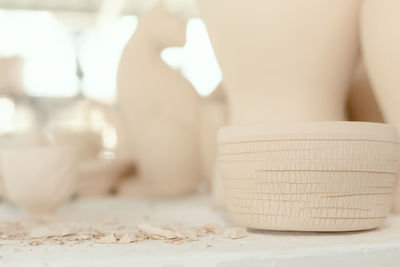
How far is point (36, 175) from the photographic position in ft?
2.68

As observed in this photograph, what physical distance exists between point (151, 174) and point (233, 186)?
0.56 m

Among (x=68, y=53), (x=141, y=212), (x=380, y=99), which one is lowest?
(x=141, y=212)

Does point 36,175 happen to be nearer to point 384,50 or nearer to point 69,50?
point 384,50

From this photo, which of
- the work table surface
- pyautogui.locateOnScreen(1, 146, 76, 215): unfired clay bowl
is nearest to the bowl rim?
the work table surface

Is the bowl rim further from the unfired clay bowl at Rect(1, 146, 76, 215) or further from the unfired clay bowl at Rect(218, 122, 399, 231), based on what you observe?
the unfired clay bowl at Rect(1, 146, 76, 215)

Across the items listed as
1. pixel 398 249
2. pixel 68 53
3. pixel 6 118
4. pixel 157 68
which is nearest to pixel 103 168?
pixel 157 68

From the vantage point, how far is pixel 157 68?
110 centimetres

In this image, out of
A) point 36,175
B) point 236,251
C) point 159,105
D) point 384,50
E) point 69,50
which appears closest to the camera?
point 236,251

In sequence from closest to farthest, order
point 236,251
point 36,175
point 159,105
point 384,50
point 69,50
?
1. point 236,251
2. point 384,50
3. point 36,175
4. point 159,105
5. point 69,50

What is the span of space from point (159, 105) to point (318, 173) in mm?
616

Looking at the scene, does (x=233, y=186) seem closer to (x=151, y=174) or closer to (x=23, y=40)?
(x=151, y=174)

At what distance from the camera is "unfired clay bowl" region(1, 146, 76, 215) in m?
0.82

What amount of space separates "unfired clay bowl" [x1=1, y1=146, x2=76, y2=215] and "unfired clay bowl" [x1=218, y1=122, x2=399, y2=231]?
15.6 inches

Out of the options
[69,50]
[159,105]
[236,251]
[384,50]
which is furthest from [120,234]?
[69,50]
